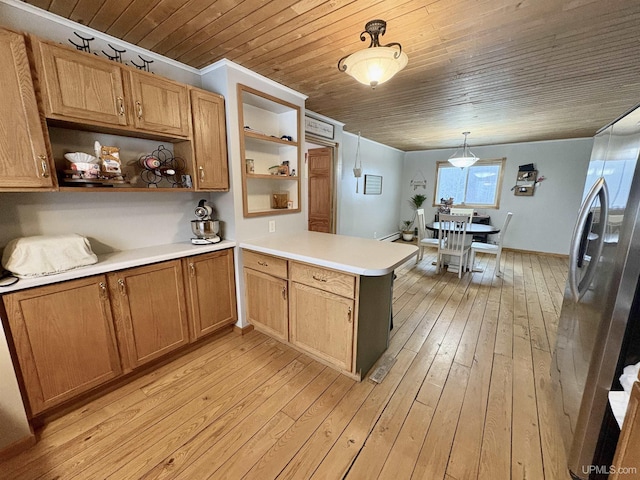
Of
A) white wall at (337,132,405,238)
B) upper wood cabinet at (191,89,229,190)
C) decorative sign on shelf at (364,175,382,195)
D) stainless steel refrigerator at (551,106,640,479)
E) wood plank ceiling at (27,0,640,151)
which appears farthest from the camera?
decorative sign on shelf at (364,175,382,195)

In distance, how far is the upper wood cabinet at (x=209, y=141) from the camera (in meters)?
1.98

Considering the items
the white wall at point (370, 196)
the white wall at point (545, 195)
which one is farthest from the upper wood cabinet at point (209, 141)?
the white wall at point (545, 195)

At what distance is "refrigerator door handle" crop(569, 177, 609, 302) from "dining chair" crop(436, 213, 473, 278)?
2.35m

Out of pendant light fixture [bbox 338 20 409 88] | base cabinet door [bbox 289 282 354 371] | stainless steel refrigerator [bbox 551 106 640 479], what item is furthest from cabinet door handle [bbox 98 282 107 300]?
stainless steel refrigerator [bbox 551 106 640 479]

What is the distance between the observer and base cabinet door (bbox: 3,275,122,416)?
4.40 ft

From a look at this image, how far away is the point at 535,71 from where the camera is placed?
2.17 m

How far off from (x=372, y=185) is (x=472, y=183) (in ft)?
8.42

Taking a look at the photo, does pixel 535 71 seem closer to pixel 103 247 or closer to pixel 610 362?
pixel 610 362

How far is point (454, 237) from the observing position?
3.88 metres

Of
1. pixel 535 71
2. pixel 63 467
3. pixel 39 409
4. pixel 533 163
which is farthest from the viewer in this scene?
pixel 533 163

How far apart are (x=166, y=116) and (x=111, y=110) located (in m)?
0.32

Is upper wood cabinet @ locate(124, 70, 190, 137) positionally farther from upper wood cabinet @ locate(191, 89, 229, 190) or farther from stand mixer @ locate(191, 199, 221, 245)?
stand mixer @ locate(191, 199, 221, 245)

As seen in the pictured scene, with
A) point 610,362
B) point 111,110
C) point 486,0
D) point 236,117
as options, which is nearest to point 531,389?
point 610,362

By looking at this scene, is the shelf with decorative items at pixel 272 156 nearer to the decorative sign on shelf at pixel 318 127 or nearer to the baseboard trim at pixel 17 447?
the decorative sign on shelf at pixel 318 127
